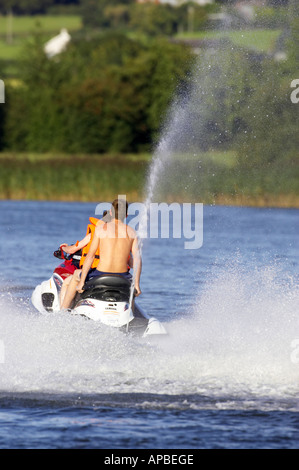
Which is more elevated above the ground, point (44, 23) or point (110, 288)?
point (44, 23)

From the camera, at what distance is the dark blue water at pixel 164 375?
26.7ft

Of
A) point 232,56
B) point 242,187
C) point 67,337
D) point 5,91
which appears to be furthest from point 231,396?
point 5,91

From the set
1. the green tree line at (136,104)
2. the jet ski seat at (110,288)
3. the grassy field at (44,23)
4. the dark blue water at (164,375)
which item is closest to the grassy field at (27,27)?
the grassy field at (44,23)

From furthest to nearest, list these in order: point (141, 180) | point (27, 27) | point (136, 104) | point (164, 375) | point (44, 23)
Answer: point (44, 23) < point (27, 27) < point (136, 104) < point (141, 180) < point (164, 375)

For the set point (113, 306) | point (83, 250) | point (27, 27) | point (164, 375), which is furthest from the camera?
point (27, 27)

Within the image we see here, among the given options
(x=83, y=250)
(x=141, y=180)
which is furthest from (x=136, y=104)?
(x=83, y=250)

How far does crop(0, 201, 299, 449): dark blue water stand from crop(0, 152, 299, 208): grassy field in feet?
51.6

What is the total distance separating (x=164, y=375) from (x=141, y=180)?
26155 millimetres

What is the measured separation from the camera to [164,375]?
9.59 meters

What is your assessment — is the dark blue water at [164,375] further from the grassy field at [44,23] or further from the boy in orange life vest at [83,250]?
the grassy field at [44,23]

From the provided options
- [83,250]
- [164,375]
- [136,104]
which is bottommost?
[164,375]

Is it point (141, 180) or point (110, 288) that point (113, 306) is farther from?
point (141, 180)

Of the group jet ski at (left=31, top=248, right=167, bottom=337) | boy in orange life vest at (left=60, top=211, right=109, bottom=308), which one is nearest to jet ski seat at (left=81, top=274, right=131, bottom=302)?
jet ski at (left=31, top=248, right=167, bottom=337)

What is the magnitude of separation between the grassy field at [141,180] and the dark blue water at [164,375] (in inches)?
619
